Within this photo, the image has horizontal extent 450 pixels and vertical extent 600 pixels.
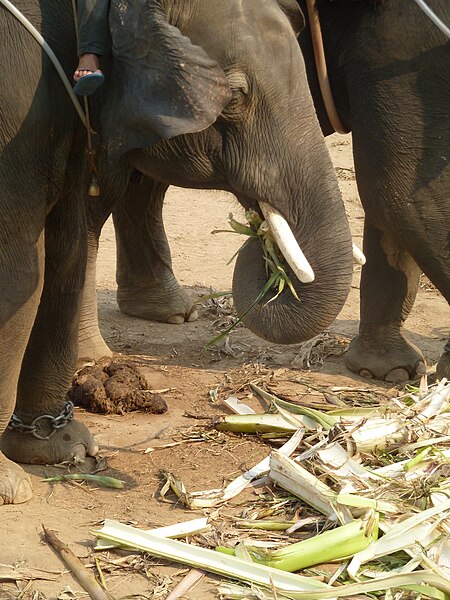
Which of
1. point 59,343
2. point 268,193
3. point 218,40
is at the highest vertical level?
point 218,40

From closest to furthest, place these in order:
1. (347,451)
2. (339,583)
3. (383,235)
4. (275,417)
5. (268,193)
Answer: (339,583)
(268,193)
(347,451)
(275,417)
(383,235)

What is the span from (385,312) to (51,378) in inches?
64.5

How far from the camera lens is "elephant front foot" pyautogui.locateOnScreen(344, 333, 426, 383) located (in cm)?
524

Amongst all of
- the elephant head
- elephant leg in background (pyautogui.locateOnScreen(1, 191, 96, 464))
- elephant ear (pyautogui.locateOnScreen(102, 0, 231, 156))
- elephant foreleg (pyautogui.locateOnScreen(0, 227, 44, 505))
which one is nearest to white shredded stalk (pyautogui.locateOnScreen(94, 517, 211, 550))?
elephant foreleg (pyautogui.locateOnScreen(0, 227, 44, 505))

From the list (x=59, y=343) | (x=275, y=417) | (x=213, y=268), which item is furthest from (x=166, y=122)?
(x=213, y=268)

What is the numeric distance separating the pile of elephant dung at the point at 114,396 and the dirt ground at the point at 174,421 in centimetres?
3

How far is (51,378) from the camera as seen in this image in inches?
163

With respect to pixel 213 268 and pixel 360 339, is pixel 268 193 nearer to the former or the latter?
pixel 360 339

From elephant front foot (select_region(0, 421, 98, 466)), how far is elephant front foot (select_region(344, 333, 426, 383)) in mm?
1491

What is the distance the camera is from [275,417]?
14.4ft

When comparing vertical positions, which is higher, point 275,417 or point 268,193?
point 268,193

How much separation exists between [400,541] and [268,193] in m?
0.96

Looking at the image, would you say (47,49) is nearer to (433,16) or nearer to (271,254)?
(271,254)

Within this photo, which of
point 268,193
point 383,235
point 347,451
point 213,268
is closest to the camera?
point 268,193
